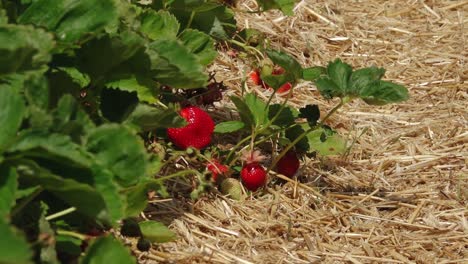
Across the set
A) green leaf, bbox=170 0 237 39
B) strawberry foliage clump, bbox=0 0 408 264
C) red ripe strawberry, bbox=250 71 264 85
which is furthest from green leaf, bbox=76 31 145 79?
red ripe strawberry, bbox=250 71 264 85

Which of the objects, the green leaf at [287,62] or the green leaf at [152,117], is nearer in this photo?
the green leaf at [152,117]

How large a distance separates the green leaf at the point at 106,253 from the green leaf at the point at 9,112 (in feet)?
0.65

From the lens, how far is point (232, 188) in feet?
7.21

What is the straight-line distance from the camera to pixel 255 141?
2.33 meters

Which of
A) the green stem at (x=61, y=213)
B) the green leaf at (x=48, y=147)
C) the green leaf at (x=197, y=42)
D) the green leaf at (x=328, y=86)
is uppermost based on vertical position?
the green leaf at (x=48, y=147)

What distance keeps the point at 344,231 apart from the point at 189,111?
453mm

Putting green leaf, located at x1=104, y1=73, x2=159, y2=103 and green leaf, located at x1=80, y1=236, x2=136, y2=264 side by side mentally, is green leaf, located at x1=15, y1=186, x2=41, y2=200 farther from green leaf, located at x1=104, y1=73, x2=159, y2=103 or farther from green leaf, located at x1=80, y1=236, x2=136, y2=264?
green leaf, located at x1=104, y1=73, x2=159, y2=103

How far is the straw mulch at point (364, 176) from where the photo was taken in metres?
2.08

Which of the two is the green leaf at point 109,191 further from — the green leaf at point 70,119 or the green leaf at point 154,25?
the green leaf at point 154,25

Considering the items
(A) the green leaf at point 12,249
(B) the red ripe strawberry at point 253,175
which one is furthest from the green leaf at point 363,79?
(A) the green leaf at point 12,249

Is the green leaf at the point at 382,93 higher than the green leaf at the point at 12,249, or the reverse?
the green leaf at the point at 12,249

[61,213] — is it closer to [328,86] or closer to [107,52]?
[107,52]

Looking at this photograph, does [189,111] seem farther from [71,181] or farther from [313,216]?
[71,181]

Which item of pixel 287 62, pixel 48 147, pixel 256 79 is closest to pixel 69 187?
pixel 48 147
